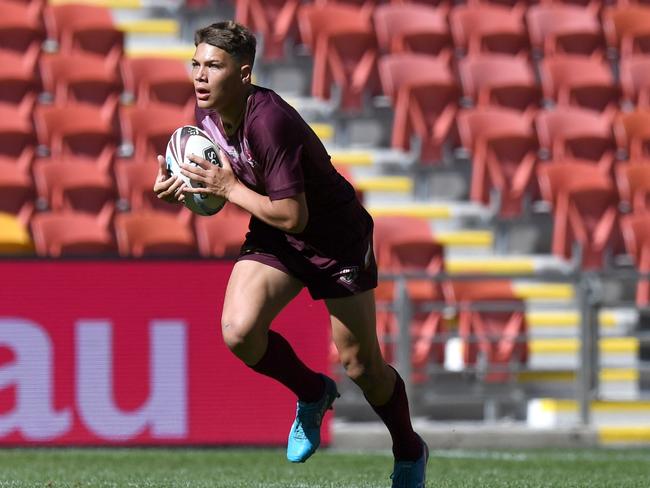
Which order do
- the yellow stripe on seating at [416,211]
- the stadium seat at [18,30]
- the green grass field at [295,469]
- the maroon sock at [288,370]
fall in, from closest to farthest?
the maroon sock at [288,370]
the green grass field at [295,469]
the yellow stripe on seating at [416,211]
the stadium seat at [18,30]

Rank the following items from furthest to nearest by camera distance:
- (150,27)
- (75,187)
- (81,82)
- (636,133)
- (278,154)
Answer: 1. (150,27)
2. (636,133)
3. (81,82)
4. (75,187)
5. (278,154)

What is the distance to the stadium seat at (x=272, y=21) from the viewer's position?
13.3m

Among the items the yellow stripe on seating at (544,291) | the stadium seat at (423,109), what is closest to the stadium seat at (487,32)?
the stadium seat at (423,109)

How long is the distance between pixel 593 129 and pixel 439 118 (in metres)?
1.45

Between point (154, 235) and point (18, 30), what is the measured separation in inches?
130

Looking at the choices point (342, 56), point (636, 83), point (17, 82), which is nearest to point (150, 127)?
point (17, 82)

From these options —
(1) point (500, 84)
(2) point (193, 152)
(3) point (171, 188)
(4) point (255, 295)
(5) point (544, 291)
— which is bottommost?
(5) point (544, 291)

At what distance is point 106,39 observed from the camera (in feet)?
42.7

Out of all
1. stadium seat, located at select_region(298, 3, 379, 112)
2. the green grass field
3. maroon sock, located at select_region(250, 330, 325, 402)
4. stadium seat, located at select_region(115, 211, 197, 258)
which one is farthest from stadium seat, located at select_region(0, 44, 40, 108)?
maroon sock, located at select_region(250, 330, 325, 402)

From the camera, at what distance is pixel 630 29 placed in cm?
1390

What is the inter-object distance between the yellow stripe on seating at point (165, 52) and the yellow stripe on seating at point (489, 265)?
366 cm

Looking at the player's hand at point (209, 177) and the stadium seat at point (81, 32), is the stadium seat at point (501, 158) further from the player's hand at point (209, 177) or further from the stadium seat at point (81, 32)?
the player's hand at point (209, 177)

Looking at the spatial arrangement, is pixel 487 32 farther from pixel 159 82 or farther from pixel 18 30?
pixel 18 30

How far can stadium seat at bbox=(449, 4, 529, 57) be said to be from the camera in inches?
530
